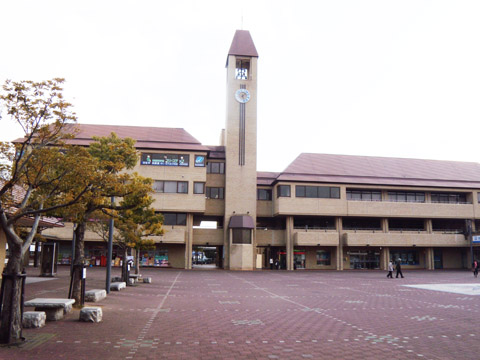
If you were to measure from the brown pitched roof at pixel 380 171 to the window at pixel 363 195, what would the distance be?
181cm

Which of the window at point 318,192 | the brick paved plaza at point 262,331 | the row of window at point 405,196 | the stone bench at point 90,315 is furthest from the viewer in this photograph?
the row of window at point 405,196

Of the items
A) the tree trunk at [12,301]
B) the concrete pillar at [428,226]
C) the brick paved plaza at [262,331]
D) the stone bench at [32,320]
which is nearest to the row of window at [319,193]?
the concrete pillar at [428,226]

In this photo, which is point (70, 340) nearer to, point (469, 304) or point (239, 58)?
point (469, 304)

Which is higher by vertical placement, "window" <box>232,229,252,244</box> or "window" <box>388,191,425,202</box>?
"window" <box>388,191,425,202</box>

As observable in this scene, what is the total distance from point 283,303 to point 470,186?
45582 mm

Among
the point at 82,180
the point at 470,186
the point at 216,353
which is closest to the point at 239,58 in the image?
the point at 470,186

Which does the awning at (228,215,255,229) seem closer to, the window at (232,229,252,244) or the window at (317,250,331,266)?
the window at (232,229,252,244)

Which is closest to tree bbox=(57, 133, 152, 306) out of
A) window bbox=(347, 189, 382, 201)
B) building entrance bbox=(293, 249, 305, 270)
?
building entrance bbox=(293, 249, 305, 270)

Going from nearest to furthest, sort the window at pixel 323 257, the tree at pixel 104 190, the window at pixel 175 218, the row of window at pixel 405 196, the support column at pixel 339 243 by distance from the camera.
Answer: the tree at pixel 104 190 → the window at pixel 175 218 → the support column at pixel 339 243 → the window at pixel 323 257 → the row of window at pixel 405 196

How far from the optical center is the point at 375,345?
9.14m

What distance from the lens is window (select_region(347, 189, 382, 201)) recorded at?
52.9 meters

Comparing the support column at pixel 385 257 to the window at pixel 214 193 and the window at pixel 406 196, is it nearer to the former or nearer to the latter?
the window at pixel 406 196

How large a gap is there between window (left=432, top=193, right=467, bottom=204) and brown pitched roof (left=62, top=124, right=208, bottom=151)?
30.3 m

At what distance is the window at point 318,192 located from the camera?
163 feet
